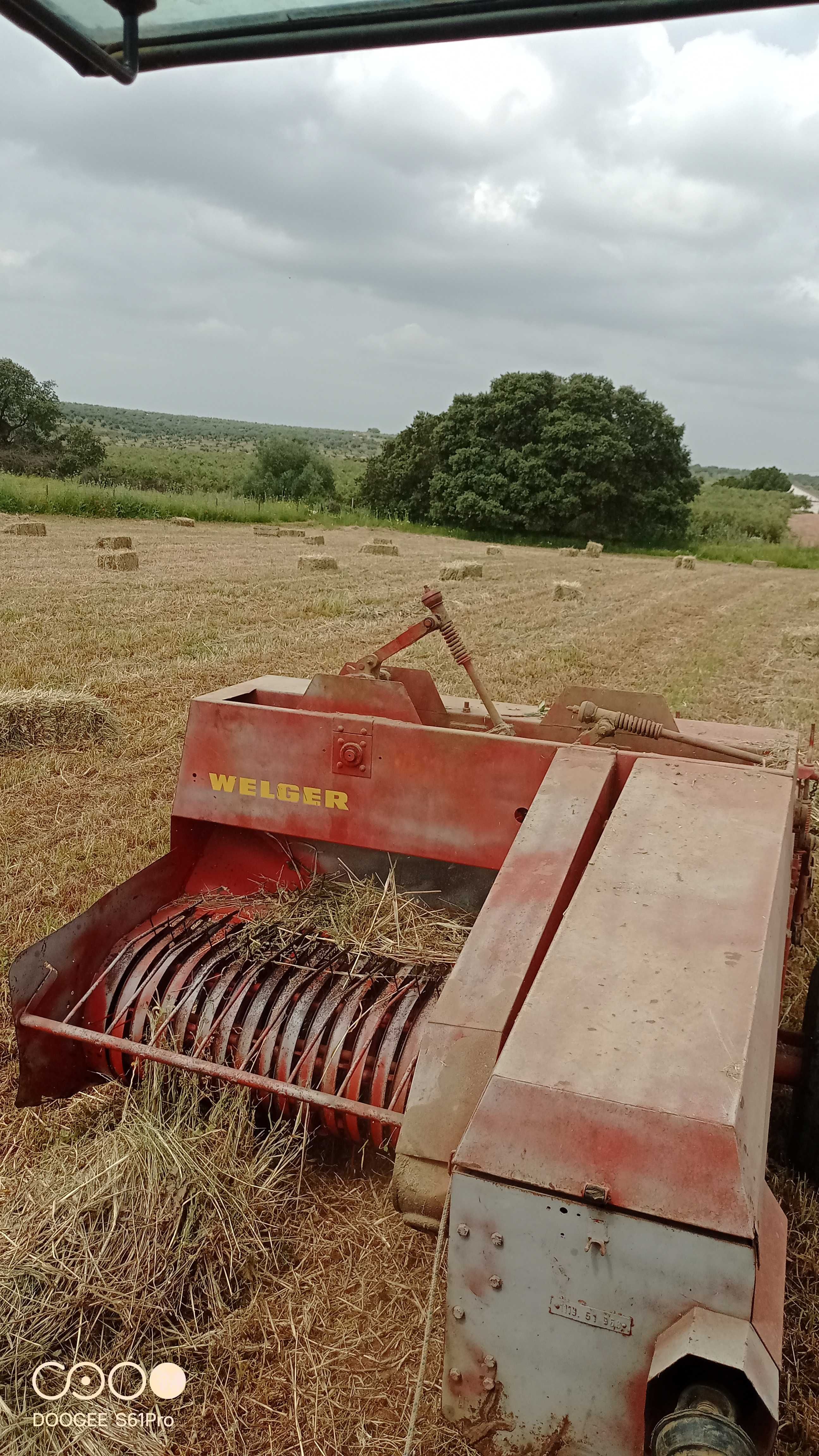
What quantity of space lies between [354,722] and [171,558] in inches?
507

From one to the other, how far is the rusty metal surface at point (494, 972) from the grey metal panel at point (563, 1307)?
245 millimetres

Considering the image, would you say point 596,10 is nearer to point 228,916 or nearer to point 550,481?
point 228,916

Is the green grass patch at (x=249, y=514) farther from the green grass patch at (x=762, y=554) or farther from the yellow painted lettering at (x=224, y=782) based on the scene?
the yellow painted lettering at (x=224, y=782)

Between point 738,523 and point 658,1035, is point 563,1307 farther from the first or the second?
point 738,523

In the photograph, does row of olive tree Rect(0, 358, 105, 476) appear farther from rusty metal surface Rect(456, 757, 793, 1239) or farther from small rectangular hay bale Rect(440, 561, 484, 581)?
rusty metal surface Rect(456, 757, 793, 1239)

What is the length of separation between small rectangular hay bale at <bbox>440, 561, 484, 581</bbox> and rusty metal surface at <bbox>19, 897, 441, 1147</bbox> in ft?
42.0

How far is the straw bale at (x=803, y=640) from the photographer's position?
417 inches

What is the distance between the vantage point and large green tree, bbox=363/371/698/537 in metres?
28.6

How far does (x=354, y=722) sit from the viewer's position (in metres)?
2.93

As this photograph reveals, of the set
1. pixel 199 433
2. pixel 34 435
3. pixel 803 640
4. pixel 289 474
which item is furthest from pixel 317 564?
pixel 199 433

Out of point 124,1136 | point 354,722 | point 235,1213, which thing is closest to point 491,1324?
point 235,1213

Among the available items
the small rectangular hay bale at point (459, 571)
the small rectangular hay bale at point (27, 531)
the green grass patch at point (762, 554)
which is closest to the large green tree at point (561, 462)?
the green grass patch at point (762, 554)

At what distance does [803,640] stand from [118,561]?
8134mm

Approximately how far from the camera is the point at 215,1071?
7.50ft
